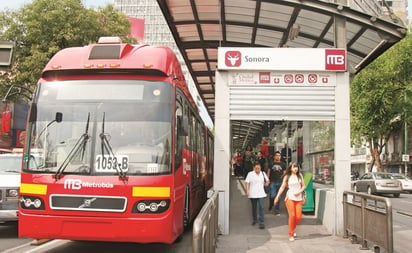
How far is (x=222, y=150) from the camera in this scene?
10.1 meters

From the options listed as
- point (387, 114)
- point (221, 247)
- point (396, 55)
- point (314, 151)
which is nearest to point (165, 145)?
point (221, 247)

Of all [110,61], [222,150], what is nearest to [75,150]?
[110,61]

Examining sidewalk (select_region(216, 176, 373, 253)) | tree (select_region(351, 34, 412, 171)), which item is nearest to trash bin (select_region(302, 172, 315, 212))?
sidewalk (select_region(216, 176, 373, 253))

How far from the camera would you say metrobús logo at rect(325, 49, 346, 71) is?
10148 millimetres

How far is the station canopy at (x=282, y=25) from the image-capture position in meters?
10.3

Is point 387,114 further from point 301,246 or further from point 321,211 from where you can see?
point 301,246

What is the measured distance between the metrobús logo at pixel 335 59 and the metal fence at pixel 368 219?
9.07 feet

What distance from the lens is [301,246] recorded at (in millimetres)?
8844

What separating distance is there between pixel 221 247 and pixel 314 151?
5124 millimetres

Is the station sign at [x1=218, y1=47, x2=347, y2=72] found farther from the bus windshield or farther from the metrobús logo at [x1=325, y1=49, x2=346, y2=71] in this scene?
the bus windshield

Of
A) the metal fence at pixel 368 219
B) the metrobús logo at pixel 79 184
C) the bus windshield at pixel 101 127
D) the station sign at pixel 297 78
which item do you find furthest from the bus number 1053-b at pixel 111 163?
the station sign at pixel 297 78

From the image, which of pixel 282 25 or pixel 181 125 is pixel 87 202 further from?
pixel 282 25

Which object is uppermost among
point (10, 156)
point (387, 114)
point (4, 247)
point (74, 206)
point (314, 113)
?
point (387, 114)

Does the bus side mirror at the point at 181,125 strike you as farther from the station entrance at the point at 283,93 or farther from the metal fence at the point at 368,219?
the metal fence at the point at 368,219
